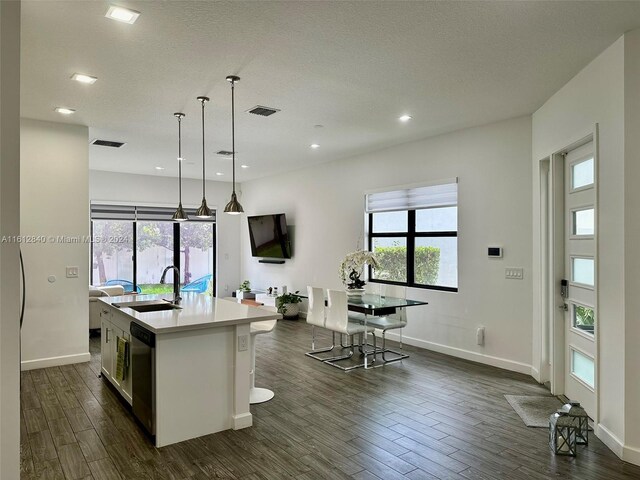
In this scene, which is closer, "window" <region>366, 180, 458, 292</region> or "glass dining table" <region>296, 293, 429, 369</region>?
"glass dining table" <region>296, 293, 429, 369</region>

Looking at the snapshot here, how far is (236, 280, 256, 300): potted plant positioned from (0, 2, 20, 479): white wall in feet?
24.6

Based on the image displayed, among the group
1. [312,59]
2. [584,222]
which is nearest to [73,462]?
[312,59]

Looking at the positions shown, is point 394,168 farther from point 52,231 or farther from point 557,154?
point 52,231

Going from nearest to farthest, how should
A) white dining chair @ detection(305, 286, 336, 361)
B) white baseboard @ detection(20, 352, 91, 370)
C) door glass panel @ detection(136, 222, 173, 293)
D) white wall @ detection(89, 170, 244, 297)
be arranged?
white baseboard @ detection(20, 352, 91, 370)
white dining chair @ detection(305, 286, 336, 361)
white wall @ detection(89, 170, 244, 297)
door glass panel @ detection(136, 222, 173, 293)

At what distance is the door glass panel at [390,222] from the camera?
6391mm

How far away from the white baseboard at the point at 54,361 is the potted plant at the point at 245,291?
4312mm

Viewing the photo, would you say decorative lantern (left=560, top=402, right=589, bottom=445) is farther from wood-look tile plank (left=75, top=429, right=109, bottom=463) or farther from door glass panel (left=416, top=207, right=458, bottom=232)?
wood-look tile plank (left=75, top=429, right=109, bottom=463)

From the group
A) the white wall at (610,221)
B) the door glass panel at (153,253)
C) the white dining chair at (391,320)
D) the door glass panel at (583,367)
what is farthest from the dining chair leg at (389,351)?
the door glass panel at (153,253)

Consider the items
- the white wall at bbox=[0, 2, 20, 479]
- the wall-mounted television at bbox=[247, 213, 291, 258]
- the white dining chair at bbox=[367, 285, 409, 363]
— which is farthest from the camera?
the wall-mounted television at bbox=[247, 213, 291, 258]

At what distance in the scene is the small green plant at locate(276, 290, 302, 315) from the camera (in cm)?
832

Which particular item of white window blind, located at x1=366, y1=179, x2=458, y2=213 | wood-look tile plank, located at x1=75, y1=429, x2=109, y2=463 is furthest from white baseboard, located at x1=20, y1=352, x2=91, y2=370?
white window blind, located at x1=366, y1=179, x2=458, y2=213

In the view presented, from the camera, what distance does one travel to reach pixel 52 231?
520 cm

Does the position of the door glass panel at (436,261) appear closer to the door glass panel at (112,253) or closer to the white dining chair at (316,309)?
the white dining chair at (316,309)

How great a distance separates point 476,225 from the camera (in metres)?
5.38
